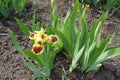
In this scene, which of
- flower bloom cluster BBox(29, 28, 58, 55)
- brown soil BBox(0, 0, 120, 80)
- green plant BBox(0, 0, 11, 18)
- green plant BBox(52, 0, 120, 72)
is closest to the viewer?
flower bloom cluster BBox(29, 28, 58, 55)

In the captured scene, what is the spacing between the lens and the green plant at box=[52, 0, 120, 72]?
1.94 m

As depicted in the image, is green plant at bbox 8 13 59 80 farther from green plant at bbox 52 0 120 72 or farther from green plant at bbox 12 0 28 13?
green plant at bbox 12 0 28 13

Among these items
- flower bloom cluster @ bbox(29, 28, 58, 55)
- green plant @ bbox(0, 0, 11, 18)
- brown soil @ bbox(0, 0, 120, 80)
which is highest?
flower bloom cluster @ bbox(29, 28, 58, 55)

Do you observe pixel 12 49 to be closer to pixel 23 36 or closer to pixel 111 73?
pixel 23 36

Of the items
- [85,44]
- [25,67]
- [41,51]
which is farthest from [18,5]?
[41,51]

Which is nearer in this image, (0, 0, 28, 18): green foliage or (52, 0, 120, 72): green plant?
(52, 0, 120, 72): green plant

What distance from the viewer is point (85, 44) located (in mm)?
1971

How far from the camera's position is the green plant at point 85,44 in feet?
6.38

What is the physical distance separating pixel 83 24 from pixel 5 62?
73cm

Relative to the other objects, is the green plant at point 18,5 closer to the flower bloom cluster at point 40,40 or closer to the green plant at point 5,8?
the green plant at point 5,8

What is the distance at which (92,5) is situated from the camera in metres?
2.93

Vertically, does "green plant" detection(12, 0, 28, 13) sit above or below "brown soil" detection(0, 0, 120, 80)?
above

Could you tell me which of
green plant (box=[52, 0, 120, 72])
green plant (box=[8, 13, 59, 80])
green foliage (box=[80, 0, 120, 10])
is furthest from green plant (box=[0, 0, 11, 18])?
green foliage (box=[80, 0, 120, 10])

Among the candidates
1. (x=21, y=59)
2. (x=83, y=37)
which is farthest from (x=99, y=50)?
(x=21, y=59)
